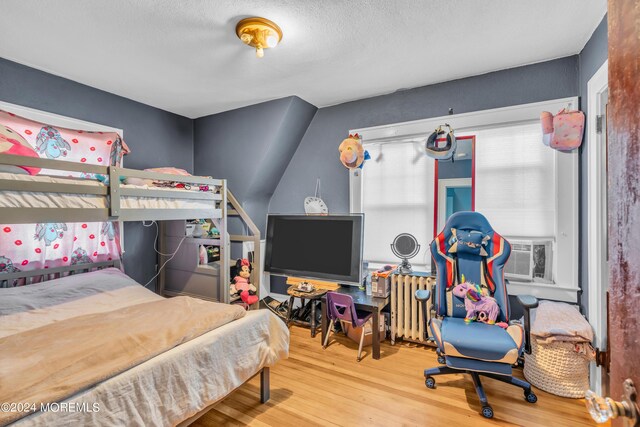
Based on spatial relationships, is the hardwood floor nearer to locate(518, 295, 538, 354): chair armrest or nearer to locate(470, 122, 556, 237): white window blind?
locate(518, 295, 538, 354): chair armrest

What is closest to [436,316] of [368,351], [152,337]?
[368,351]

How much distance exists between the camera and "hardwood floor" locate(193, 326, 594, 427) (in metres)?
1.88

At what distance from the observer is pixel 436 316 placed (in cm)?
241

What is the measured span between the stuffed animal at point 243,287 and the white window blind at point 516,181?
2.39 m

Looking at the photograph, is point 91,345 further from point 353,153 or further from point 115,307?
point 353,153

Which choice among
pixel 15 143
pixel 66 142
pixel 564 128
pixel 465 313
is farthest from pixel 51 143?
pixel 564 128

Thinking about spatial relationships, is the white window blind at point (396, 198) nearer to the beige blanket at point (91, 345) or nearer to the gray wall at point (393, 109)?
the gray wall at point (393, 109)

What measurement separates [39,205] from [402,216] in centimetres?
282

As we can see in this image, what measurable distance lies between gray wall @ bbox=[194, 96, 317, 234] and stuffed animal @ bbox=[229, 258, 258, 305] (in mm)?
660

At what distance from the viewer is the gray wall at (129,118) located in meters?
2.61

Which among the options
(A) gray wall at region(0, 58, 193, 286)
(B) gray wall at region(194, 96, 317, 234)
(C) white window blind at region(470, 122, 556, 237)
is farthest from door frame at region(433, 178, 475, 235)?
(A) gray wall at region(0, 58, 193, 286)

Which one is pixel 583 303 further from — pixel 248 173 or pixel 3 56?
pixel 3 56

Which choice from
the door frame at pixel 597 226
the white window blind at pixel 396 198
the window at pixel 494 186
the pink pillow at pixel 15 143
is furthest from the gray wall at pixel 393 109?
the pink pillow at pixel 15 143

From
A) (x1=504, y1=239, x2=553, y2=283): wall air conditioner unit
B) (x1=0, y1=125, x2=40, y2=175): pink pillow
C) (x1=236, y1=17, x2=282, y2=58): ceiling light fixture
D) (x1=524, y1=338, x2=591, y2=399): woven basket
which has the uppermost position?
(x1=236, y1=17, x2=282, y2=58): ceiling light fixture
